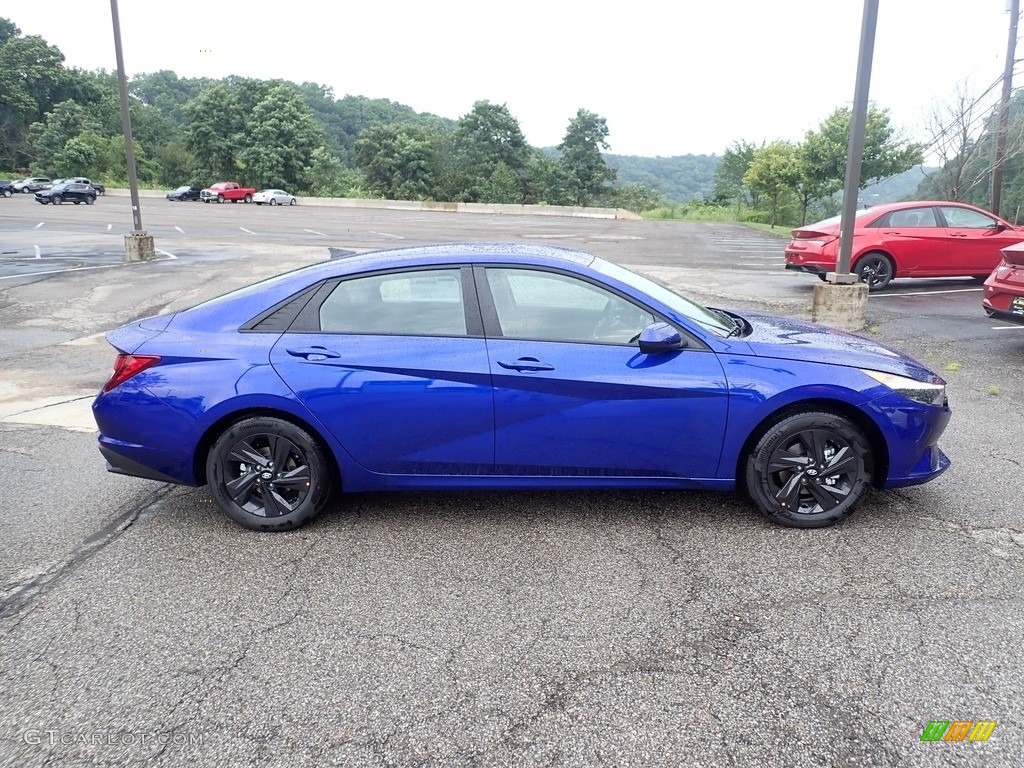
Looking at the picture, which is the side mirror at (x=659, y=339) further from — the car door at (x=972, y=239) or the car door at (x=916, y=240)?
the car door at (x=972, y=239)

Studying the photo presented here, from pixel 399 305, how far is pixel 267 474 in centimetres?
113

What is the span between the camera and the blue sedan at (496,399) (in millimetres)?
4004

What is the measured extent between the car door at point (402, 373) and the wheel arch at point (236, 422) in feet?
0.39

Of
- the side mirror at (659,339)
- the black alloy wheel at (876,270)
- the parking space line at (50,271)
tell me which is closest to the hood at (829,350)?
the side mirror at (659,339)

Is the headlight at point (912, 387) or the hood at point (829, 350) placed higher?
the hood at point (829, 350)

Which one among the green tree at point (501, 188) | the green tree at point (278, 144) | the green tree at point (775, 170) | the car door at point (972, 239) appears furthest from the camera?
the green tree at point (278, 144)

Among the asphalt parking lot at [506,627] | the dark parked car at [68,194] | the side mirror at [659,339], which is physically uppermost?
the dark parked car at [68,194]

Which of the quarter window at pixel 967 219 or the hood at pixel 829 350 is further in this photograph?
the quarter window at pixel 967 219

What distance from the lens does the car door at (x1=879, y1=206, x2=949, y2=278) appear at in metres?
13.1

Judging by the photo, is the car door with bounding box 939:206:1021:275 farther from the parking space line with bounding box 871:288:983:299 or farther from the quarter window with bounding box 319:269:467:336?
the quarter window with bounding box 319:269:467:336

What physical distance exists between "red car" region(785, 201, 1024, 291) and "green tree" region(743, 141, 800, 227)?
2402 centimetres

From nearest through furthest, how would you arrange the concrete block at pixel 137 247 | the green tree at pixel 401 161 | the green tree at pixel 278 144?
1. the concrete block at pixel 137 247
2. the green tree at pixel 401 161
3. the green tree at pixel 278 144

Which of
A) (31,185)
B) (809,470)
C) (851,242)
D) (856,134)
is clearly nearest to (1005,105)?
(856,134)

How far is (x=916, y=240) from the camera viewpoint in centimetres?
1312
